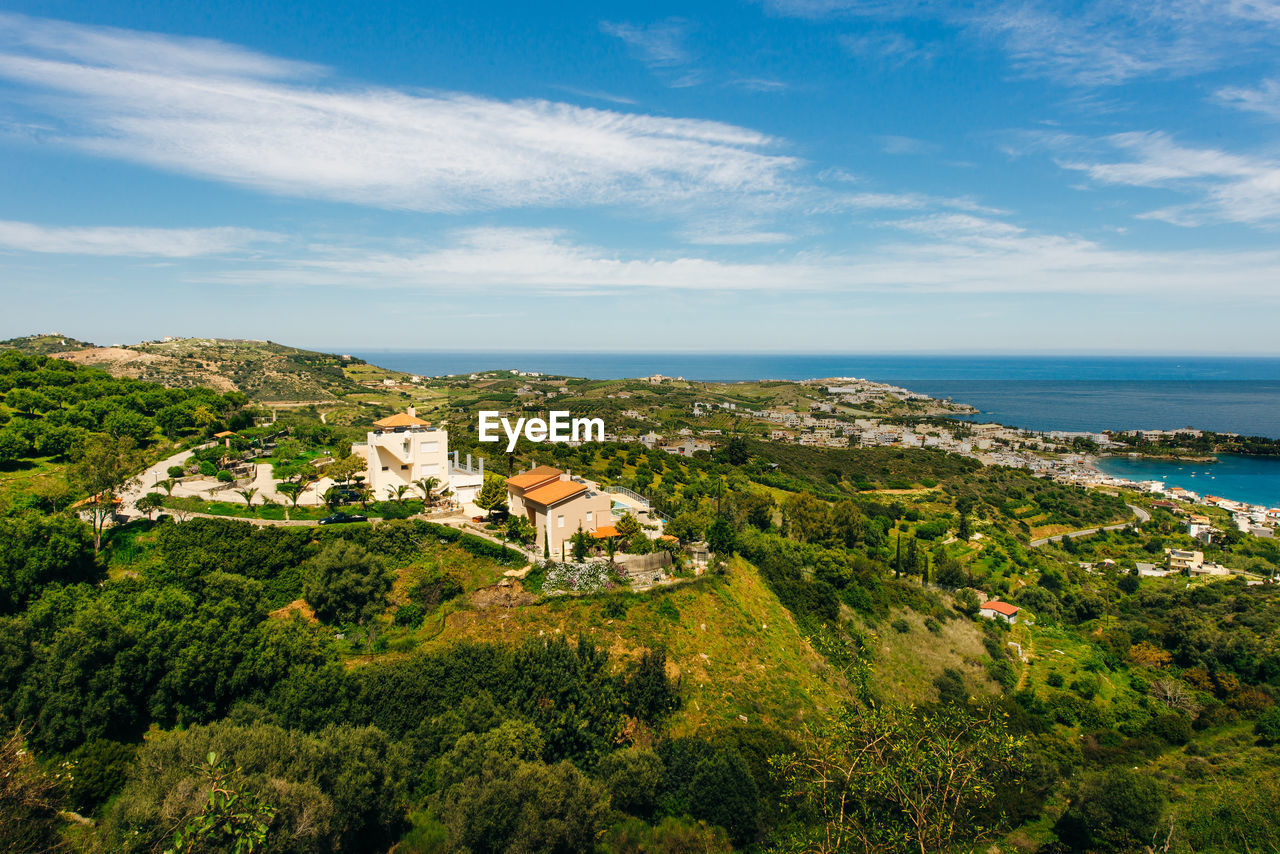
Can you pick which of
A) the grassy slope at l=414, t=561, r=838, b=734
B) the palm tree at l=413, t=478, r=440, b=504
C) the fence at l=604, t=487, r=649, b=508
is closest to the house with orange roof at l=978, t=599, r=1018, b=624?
the grassy slope at l=414, t=561, r=838, b=734

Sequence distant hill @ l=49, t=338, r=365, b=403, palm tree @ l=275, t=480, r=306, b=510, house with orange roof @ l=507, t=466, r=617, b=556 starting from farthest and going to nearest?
distant hill @ l=49, t=338, r=365, b=403 < palm tree @ l=275, t=480, r=306, b=510 < house with orange roof @ l=507, t=466, r=617, b=556

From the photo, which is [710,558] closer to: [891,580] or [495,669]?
[495,669]

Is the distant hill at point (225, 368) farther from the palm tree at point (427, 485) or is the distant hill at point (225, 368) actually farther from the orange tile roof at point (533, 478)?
the orange tile roof at point (533, 478)

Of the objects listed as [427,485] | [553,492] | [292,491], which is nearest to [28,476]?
[292,491]

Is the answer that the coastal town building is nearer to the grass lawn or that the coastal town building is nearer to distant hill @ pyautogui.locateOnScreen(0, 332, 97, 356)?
the grass lawn

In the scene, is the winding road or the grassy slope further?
the winding road

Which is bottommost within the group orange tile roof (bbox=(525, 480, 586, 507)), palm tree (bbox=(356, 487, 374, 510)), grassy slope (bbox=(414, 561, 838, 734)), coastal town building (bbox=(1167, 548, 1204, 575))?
coastal town building (bbox=(1167, 548, 1204, 575))
